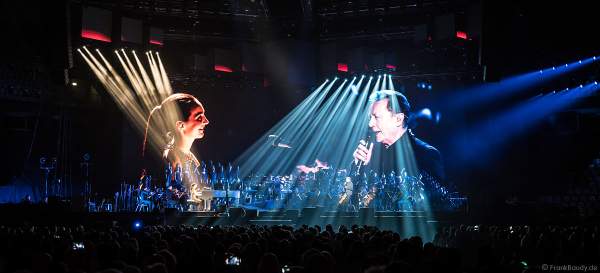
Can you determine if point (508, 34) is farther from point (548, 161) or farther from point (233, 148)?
point (233, 148)

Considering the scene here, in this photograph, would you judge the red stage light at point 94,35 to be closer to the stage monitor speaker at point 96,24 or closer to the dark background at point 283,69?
the stage monitor speaker at point 96,24

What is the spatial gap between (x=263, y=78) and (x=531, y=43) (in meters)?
10.7

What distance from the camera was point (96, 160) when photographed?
2527cm

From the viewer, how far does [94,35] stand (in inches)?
826

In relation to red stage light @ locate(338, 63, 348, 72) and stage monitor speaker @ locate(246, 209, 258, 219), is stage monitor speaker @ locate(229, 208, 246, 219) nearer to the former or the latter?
stage monitor speaker @ locate(246, 209, 258, 219)

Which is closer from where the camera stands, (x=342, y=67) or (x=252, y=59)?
(x=342, y=67)

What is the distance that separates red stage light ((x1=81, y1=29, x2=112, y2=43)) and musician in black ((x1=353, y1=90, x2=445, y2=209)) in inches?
442

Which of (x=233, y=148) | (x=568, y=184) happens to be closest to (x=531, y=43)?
(x=568, y=184)

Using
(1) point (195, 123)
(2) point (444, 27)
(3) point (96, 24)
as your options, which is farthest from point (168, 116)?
(2) point (444, 27)

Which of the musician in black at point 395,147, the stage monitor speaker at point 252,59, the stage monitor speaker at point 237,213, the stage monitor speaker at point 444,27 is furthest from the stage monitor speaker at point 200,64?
the stage monitor speaker at point 444,27

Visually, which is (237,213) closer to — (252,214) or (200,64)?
(252,214)

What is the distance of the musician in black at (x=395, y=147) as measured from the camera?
2452cm

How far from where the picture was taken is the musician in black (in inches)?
965

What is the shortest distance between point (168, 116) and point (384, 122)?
9.51 metres
